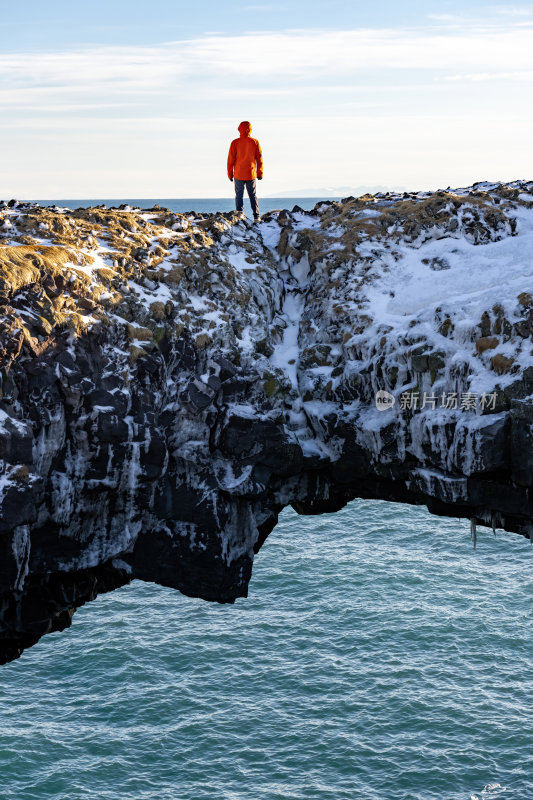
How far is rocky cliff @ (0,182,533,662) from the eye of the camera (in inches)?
970

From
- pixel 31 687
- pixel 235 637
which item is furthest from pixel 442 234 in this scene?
pixel 31 687

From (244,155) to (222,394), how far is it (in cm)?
1238

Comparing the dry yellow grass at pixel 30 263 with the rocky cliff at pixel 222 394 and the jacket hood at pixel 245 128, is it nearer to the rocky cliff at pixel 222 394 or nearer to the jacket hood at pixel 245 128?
the rocky cliff at pixel 222 394

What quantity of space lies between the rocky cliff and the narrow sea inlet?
11678 millimetres

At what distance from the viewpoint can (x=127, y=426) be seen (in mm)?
24906

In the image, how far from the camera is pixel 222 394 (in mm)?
26656

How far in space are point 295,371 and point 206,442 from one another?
383 centimetres

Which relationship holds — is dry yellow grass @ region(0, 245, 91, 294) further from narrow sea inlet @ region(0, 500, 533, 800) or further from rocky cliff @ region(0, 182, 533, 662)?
narrow sea inlet @ region(0, 500, 533, 800)

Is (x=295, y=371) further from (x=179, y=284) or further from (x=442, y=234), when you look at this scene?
(x=442, y=234)

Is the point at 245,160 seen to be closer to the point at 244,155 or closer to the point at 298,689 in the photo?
the point at 244,155

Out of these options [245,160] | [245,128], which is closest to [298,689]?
[245,160]

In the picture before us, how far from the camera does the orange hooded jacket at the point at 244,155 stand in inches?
1385

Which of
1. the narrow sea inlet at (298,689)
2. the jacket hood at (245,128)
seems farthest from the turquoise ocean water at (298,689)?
the jacket hood at (245,128)

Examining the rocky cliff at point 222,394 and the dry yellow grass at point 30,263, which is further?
the dry yellow grass at point 30,263
